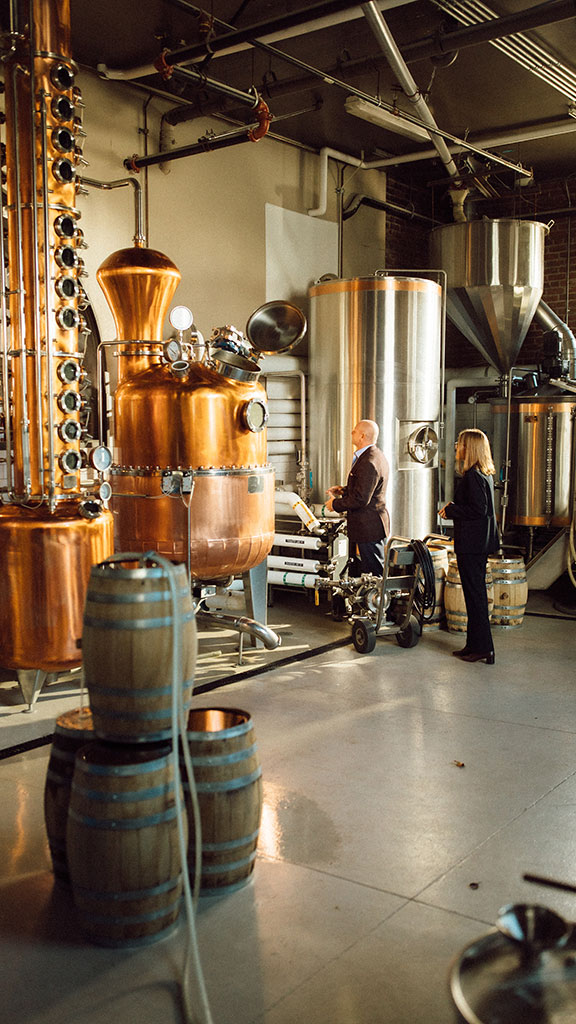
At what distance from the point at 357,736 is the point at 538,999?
320 cm

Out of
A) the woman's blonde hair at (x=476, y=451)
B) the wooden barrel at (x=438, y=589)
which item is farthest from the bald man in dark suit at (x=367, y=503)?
the woman's blonde hair at (x=476, y=451)

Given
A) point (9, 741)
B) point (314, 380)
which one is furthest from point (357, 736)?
point (314, 380)

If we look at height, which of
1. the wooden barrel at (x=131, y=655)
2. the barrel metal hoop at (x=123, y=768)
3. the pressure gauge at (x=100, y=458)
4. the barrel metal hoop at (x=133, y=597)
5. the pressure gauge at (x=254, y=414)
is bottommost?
the barrel metal hoop at (x=123, y=768)

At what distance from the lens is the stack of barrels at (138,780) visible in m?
2.73

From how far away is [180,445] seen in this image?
575 cm

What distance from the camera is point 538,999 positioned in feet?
4.96

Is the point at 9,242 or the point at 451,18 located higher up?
the point at 451,18

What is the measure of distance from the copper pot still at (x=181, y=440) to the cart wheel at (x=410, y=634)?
1.25m

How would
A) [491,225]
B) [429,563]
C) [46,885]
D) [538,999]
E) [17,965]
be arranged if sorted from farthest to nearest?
[491,225]
[429,563]
[46,885]
[17,965]
[538,999]

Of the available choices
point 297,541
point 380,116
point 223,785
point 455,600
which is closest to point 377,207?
point 380,116

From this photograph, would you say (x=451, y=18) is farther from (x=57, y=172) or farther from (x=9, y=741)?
(x=9, y=741)

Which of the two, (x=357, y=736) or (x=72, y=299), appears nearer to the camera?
(x=357, y=736)

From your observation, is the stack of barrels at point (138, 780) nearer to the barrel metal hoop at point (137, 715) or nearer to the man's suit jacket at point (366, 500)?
the barrel metal hoop at point (137, 715)

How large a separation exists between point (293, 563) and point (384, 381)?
A: 1.89 metres
